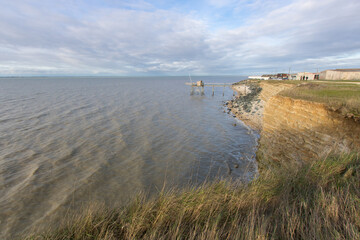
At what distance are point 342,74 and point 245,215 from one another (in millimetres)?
52835

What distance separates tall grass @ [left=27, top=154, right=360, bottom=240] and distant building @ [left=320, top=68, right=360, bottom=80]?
156ft

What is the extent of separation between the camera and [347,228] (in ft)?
9.31

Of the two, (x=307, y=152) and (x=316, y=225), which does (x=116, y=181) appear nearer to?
(x=316, y=225)

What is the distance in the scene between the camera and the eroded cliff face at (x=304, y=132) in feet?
26.4

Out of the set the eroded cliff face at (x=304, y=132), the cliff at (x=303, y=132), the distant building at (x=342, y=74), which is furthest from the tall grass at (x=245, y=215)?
the distant building at (x=342, y=74)

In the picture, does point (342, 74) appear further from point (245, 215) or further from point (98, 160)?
point (98, 160)

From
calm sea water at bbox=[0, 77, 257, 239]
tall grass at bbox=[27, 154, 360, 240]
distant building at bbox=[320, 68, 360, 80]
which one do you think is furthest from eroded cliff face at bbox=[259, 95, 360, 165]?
distant building at bbox=[320, 68, 360, 80]

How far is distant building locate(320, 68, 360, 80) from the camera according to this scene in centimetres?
3775

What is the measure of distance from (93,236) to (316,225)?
409 cm

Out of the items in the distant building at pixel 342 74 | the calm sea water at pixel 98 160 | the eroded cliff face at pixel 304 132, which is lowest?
the calm sea water at pixel 98 160

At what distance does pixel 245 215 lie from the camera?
3834mm

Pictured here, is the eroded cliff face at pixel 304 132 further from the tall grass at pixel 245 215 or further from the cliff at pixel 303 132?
the tall grass at pixel 245 215

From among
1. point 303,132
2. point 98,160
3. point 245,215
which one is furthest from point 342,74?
point 98,160

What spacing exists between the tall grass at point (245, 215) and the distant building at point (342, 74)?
47491 millimetres
